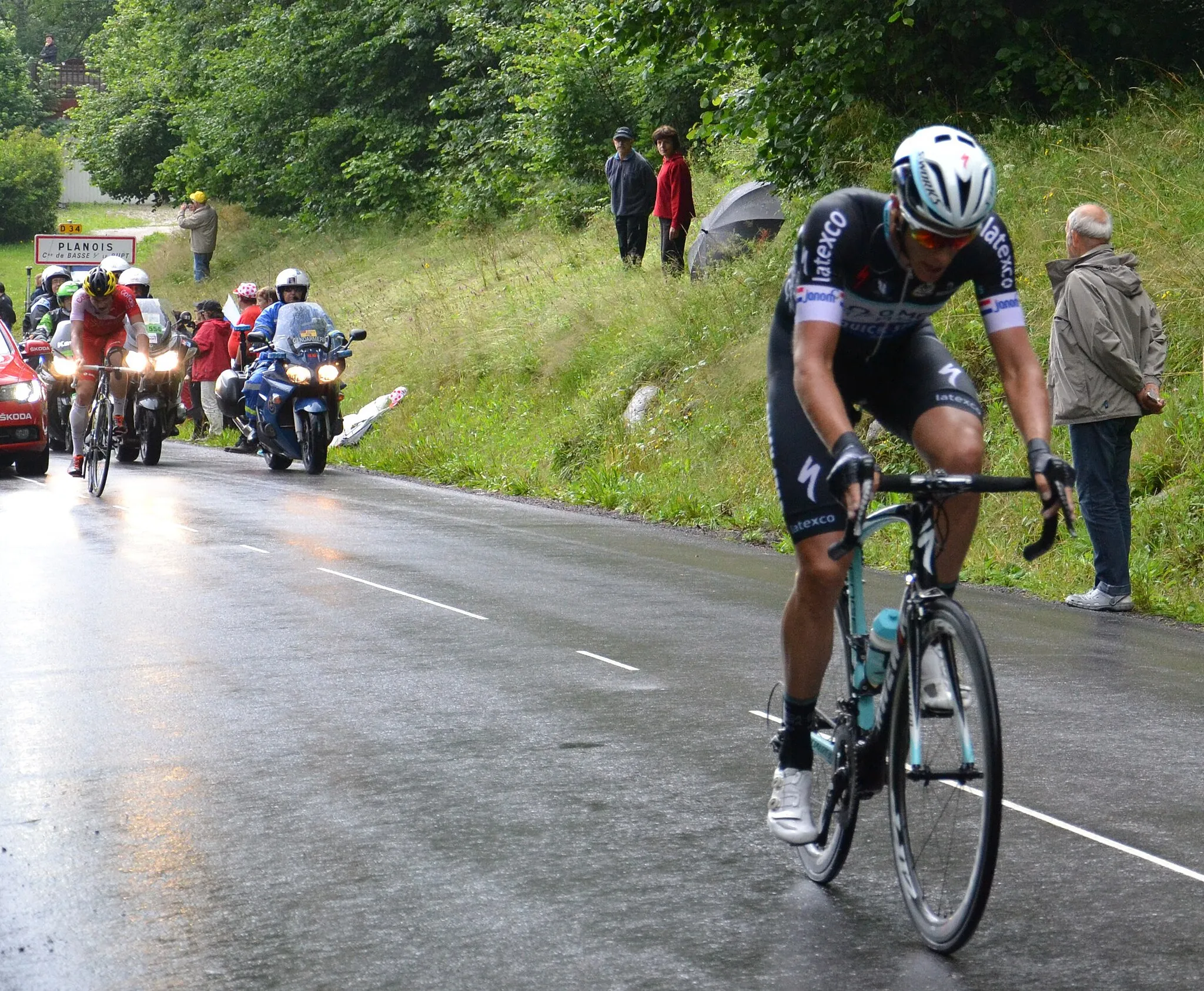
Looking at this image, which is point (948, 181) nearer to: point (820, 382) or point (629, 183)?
point (820, 382)

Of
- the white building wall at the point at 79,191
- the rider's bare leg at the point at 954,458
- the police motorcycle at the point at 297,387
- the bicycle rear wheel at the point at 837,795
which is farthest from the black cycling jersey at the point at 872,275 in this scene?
the white building wall at the point at 79,191

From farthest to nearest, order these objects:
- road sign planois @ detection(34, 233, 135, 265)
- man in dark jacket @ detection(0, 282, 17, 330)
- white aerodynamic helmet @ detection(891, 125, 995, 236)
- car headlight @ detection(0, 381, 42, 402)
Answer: road sign planois @ detection(34, 233, 135, 265)
man in dark jacket @ detection(0, 282, 17, 330)
car headlight @ detection(0, 381, 42, 402)
white aerodynamic helmet @ detection(891, 125, 995, 236)

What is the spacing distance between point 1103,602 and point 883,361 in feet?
19.1

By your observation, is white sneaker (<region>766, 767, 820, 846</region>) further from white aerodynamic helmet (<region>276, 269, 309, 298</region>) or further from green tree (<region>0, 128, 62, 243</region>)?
green tree (<region>0, 128, 62, 243</region>)

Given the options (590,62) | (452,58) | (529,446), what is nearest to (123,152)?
(452,58)

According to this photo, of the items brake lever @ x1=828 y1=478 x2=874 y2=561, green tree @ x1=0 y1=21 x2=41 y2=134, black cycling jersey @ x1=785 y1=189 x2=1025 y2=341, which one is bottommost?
brake lever @ x1=828 y1=478 x2=874 y2=561

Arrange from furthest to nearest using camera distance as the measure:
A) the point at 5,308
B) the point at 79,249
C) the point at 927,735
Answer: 1. the point at 79,249
2. the point at 5,308
3. the point at 927,735

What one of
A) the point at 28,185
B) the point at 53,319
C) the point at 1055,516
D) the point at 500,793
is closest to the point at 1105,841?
the point at 1055,516

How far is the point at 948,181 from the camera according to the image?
4.39 meters

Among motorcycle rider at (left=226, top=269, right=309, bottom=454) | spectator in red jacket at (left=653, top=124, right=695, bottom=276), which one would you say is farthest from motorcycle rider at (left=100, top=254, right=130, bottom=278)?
spectator in red jacket at (left=653, top=124, right=695, bottom=276)

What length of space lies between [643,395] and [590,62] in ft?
47.2

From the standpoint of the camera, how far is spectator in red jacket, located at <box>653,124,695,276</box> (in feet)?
73.4

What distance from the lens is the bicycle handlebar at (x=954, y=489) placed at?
426 cm

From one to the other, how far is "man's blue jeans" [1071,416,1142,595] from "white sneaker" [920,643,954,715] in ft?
20.4
